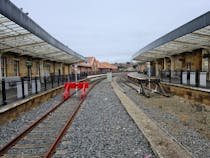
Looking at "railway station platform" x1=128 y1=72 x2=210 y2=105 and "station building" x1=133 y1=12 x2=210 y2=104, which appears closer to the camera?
"railway station platform" x1=128 y1=72 x2=210 y2=105

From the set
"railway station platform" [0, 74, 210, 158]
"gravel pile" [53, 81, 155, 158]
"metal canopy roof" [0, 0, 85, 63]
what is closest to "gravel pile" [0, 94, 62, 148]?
"railway station platform" [0, 74, 210, 158]

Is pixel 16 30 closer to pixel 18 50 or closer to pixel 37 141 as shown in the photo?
pixel 18 50

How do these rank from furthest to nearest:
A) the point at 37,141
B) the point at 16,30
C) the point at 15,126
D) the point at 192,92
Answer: the point at 192,92, the point at 16,30, the point at 15,126, the point at 37,141

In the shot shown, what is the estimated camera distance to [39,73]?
995 inches

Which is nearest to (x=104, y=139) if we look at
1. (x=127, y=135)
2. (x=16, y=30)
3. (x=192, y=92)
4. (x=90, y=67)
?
(x=127, y=135)

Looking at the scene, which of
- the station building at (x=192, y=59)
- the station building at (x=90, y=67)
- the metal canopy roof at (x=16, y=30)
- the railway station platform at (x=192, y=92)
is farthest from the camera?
the station building at (x=90, y=67)

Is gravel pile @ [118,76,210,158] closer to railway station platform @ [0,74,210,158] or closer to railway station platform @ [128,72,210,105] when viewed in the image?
railway station platform @ [0,74,210,158]

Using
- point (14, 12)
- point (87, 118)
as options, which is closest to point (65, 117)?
point (87, 118)

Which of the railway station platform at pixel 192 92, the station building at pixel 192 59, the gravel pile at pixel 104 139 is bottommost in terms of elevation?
the gravel pile at pixel 104 139

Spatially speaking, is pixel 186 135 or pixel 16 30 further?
pixel 16 30

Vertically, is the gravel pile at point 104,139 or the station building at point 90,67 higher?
the station building at point 90,67

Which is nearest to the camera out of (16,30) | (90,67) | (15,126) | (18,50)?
(15,126)

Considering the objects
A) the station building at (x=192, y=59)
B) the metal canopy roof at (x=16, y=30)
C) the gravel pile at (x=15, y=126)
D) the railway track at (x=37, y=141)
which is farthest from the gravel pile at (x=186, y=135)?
the metal canopy roof at (x=16, y=30)

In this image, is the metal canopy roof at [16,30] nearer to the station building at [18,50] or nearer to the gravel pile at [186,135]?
the station building at [18,50]
